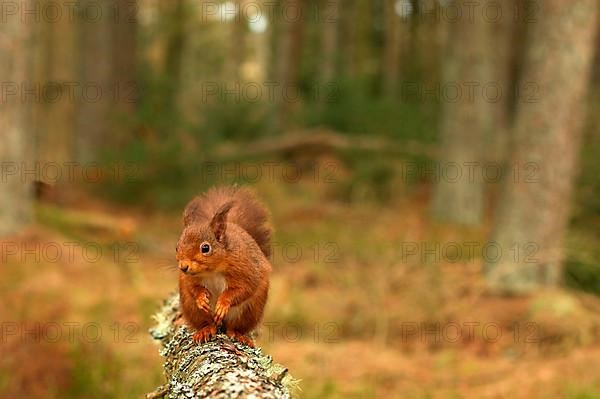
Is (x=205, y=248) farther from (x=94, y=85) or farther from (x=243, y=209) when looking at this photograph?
(x=94, y=85)

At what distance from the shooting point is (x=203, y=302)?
2008 mm

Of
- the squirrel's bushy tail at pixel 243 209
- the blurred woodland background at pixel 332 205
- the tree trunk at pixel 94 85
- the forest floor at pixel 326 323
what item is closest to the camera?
the squirrel's bushy tail at pixel 243 209

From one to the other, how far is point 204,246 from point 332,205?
11059 mm

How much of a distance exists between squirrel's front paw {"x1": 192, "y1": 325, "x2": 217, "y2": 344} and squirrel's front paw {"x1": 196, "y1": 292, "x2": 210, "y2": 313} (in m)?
0.05

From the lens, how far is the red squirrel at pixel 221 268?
6.44 feet

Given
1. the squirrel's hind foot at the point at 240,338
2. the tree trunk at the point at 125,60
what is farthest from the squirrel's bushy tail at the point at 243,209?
the tree trunk at the point at 125,60

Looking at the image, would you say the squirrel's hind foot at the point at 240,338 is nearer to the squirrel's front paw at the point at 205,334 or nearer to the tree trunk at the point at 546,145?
the squirrel's front paw at the point at 205,334

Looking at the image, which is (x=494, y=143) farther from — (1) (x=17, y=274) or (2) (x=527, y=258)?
(1) (x=17, y=274)

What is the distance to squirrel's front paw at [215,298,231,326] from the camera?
6.51 ft

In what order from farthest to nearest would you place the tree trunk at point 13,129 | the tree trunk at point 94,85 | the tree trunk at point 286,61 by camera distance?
1. the tree trunk at point 286,61
2. the tree trunk at point 94,85
3. the tree trunk at point 13,129

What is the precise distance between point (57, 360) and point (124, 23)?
1035 cm

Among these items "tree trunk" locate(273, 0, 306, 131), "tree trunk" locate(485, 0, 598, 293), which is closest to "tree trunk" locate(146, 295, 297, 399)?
"tree trunk" locate(485, 0, 598, 293)

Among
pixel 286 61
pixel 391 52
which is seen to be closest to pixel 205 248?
pixel 286 61

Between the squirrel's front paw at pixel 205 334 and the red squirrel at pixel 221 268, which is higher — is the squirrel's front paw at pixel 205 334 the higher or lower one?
the lower one
